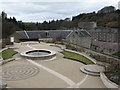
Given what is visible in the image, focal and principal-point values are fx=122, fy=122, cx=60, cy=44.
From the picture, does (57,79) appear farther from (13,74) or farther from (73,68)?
(13,74)

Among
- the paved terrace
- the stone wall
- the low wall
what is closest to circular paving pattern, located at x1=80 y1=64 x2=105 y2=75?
the paved terrace

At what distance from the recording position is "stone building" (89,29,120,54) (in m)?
26.1

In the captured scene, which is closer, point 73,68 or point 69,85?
point 69,85

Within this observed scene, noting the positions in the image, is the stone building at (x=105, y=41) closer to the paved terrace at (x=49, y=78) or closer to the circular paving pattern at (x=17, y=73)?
the paved terrace at (x=49, y=78)

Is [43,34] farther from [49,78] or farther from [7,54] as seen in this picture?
[49,78]

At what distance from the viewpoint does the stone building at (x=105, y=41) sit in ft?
85.8

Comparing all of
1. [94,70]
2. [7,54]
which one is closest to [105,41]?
[94,70]

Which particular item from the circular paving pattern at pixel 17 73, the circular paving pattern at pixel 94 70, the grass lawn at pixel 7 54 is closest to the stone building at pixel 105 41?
the circular paving pattern at pixel 94 70

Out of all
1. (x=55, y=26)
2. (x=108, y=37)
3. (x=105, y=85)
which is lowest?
(x=105, y=85)

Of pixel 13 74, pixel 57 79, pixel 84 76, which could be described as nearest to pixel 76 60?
pixel 84 76

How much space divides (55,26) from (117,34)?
31.6m

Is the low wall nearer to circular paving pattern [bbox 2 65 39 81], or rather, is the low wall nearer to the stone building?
circular paving pattern [bbox 2 65 39 81]

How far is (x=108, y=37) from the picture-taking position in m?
28.6

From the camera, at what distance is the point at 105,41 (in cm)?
2905
